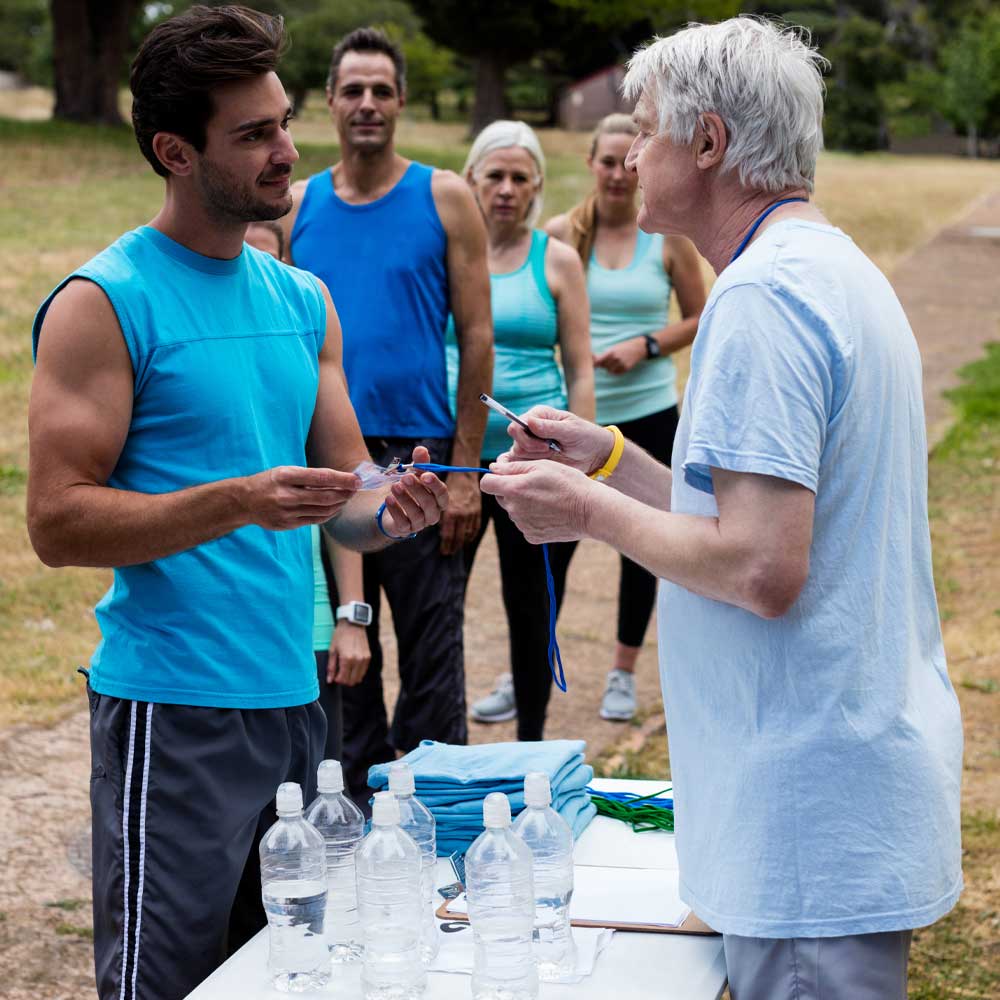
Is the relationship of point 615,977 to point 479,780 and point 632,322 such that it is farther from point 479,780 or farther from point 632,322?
point 632,322

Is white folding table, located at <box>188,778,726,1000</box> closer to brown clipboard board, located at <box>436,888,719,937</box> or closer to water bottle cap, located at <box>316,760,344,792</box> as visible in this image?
brown clipboard board, located at <box>436,888,719,937</box>

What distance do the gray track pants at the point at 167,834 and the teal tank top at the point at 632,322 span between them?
11.2ft

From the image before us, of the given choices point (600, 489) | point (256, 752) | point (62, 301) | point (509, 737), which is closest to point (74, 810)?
point (509, 737)

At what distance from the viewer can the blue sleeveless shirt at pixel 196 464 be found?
2.49 metres

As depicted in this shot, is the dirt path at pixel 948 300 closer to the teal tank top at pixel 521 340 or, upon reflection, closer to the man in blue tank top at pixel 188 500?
the teal tank top at pixel 521 340

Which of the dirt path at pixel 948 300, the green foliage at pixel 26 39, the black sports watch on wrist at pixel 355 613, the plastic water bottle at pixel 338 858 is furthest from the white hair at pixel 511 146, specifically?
the green foliage at pixel 26 39

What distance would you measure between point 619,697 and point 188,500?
393 centimetres

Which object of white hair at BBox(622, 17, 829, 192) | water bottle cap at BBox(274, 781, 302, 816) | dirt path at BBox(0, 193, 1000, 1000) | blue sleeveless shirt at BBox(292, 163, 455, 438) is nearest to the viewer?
white hair at BBox(622, 17, 829, 192)

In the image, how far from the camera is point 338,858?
99.0 inches

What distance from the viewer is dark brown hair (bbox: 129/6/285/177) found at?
257cm

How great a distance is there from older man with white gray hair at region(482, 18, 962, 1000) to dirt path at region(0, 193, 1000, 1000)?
8.75 ft

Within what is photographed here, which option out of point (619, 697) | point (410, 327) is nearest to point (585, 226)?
point (410, 327)

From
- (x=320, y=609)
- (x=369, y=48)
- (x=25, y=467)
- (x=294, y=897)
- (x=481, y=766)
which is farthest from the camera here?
(x=25, y=467)

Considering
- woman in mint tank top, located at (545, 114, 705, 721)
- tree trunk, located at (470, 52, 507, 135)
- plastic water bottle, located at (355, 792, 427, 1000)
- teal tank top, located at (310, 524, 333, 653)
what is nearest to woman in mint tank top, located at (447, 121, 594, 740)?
woman in mint tank top, located at (545, 114, 705, 721)
